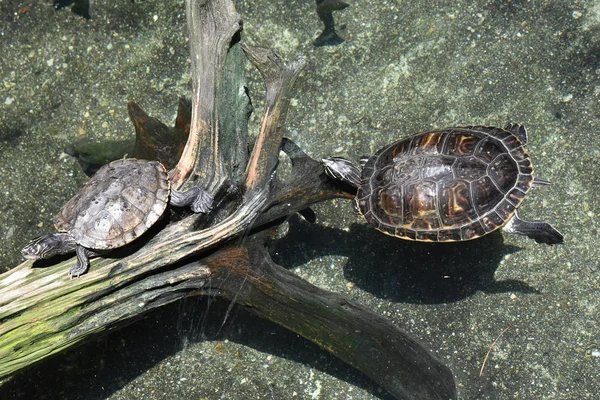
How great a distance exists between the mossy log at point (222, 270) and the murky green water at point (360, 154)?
0.54 m

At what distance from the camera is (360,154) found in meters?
5.38

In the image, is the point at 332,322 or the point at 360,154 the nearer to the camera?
the point at 332,322

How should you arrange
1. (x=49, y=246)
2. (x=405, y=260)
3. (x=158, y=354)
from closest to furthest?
(x=49, y=246) → (x=158, y=354) → (x=405, y=260)

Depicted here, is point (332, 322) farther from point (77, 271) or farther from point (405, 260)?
point (77, 271)

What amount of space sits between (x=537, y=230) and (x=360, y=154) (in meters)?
1.73

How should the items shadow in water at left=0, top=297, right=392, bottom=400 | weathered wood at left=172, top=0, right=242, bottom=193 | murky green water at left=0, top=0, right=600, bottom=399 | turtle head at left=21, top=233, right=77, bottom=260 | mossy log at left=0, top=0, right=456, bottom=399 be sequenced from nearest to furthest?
mossy log at left=0, top=0, right=456, bottom=399, turtle head at left=21, top=233, right=77, bottom=260, weathered wood at left=172, top=0, right=242, bottom=193, murky green water at left=0, top=0, right=600, bottom=399, shadow in water at left=0, top=297, right=392, bottom=400

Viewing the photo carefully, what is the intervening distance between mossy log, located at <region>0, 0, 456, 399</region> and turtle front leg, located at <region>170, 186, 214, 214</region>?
68 mm

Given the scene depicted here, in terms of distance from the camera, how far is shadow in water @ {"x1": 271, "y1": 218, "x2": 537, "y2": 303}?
4852mm

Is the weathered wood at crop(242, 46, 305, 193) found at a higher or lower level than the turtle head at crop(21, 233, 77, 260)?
higher

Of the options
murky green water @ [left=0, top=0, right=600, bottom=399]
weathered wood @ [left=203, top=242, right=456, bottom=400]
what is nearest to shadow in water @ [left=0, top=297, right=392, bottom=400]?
murky green water @ [left=0, top=0, right=600, bottom=399]

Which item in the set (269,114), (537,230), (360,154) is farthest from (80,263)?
(537,230)

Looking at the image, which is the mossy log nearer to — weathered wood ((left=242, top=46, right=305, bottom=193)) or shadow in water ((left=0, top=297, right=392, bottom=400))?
weathered wood ((left=242, top=46, right=305, bottom=193))

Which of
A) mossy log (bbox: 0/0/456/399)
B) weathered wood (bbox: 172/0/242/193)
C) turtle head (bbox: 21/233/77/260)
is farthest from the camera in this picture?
weathered wood (bbox: 172/0/242/193)

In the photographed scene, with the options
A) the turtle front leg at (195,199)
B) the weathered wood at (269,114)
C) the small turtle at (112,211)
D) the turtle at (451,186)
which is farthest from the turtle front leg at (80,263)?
the turtle at (451,186)
